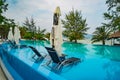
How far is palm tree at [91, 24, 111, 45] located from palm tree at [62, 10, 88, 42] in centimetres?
219

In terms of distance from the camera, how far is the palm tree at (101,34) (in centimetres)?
3681

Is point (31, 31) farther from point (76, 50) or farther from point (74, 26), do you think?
point (76, 50)

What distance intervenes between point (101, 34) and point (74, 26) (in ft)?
15.3

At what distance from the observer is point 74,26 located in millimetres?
40125

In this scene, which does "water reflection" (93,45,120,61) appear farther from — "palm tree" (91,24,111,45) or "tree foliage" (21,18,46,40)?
"tree foliage" (21,18,46,40)

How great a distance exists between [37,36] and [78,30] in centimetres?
990

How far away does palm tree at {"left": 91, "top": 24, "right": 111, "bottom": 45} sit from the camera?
36.8 metres

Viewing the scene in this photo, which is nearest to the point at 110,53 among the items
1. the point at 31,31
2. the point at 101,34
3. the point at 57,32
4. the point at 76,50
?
the point at 76,50

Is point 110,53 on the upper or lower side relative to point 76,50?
upper

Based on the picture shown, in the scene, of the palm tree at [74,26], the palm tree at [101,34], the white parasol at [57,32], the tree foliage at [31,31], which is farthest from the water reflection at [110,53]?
the tree foliage at [31,31]

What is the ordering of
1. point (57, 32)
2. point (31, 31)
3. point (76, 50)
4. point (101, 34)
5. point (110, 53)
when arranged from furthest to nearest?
point (31, 31), point (101, 34), point (76, 50), point (110, 53), point (57, 32)

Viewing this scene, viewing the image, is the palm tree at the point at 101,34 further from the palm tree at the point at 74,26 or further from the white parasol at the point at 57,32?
the white parasol at the point at 57,32

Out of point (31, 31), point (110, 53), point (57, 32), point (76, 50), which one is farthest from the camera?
point (31, 31)

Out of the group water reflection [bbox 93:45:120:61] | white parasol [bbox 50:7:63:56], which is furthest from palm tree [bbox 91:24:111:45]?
white parasol [bbox 50:7:63:56]
